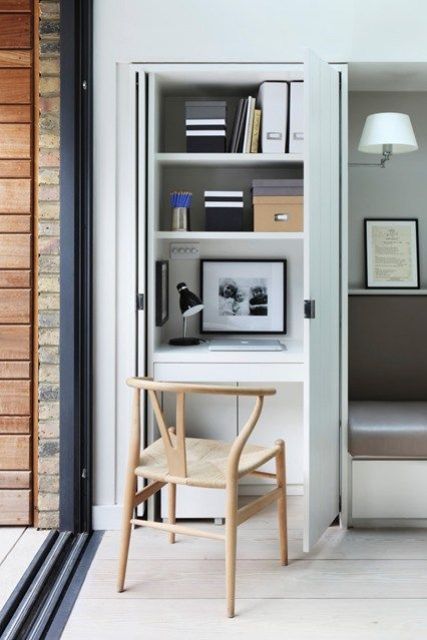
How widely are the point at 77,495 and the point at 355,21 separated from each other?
2.32m

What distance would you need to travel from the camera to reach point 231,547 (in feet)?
7.89

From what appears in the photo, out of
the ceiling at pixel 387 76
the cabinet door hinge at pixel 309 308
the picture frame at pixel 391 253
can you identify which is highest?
the ceiling at pixel 387 76

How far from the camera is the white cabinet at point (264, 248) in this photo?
9.42 feet

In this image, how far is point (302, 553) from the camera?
2.92 meters

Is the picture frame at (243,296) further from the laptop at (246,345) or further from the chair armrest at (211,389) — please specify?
the chair armrest at (211,389)

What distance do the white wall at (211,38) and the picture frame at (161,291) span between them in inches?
6.6

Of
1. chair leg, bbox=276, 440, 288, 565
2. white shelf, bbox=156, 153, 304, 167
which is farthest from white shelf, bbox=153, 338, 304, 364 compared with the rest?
white shelf, bbox=156, 153, 304, 167

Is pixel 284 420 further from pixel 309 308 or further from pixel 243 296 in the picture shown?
pixel 309 308

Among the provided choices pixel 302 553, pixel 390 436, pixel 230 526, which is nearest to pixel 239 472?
pixel 230 526

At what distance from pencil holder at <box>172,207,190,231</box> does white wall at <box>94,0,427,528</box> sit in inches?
9.9

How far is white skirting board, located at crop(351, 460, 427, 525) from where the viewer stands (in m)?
3.16

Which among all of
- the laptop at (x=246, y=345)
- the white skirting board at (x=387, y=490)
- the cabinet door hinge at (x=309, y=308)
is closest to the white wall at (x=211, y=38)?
the laptop at (x=246, y=345)

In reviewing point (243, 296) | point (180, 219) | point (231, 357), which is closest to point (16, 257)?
point (180, 219)

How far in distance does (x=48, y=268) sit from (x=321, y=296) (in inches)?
45.0
